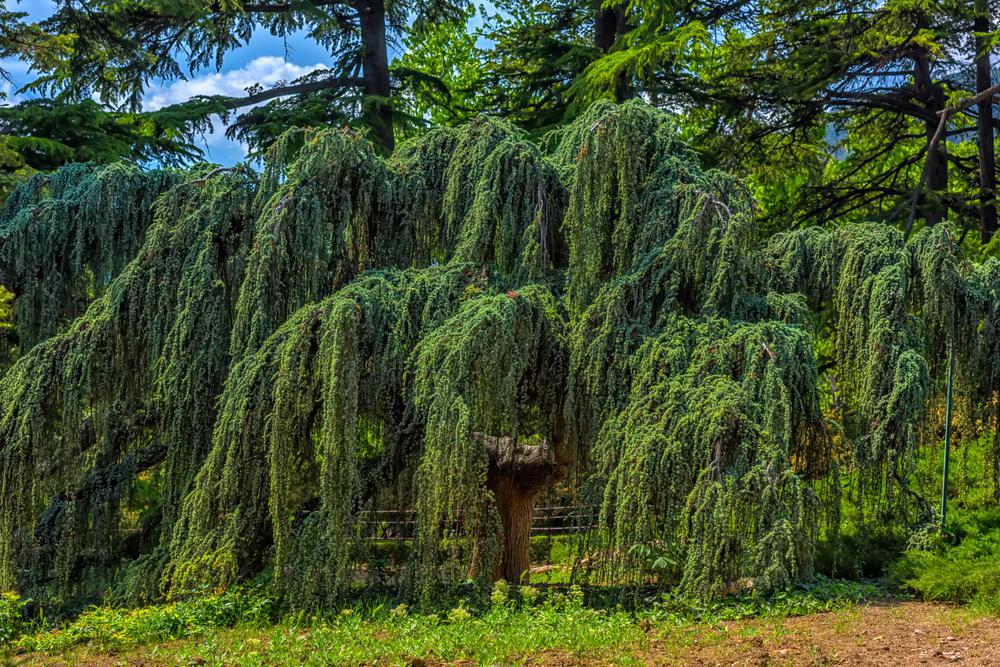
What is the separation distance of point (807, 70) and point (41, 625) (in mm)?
11938

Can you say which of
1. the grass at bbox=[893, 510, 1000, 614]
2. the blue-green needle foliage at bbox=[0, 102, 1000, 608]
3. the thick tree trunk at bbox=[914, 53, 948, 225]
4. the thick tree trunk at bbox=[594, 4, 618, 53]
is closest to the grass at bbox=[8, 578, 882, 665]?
the blue-green needle foliage at bbox=[0, 102, 1000, 608]

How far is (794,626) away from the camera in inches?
251

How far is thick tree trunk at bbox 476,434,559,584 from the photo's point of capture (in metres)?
8.95

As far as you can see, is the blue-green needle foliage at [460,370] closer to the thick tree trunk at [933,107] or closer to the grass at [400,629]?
the grass at [400,629]

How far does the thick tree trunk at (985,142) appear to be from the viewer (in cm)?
1397

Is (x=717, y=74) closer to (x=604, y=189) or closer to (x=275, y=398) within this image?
(x=604, y=189)

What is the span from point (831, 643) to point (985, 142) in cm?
1136

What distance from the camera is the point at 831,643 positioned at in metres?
5.84

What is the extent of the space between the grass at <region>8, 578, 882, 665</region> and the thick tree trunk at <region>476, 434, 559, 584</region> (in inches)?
66.8

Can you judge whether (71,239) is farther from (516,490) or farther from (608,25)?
(608,25)

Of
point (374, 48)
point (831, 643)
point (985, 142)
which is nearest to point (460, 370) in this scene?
point (831, 643)

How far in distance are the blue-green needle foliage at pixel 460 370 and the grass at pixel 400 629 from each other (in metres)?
0.24

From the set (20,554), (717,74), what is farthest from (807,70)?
(20,554)

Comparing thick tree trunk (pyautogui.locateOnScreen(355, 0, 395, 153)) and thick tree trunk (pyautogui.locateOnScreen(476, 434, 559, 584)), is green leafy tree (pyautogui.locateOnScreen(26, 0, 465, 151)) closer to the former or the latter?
thick tree trunk (pyautogui.locateOnScreen(355, 0, 395, 153))
